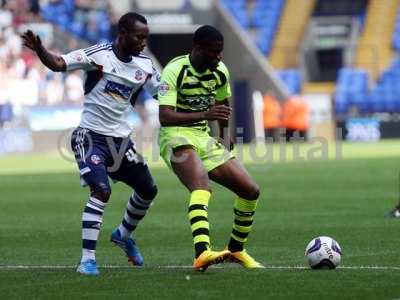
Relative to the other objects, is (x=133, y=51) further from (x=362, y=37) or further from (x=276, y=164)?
(x=362, y=37)

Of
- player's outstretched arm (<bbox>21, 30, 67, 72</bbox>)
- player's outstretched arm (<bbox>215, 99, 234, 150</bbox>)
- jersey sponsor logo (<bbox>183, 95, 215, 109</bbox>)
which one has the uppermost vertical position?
player's outstretched arm (<bbox>21, 30, 67, 72</bbox>)

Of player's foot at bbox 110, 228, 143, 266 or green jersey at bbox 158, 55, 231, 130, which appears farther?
player's foot at bbox 110, 228, 143, 266

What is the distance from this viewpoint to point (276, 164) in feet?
91.2

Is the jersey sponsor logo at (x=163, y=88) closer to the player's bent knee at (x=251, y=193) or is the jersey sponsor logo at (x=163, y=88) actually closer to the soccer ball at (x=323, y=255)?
the player's bent knee at (x=251, y=193)

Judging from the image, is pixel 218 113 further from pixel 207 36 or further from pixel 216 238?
pixel 216 238

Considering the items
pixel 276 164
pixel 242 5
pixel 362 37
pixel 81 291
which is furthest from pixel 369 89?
pixel 81 291

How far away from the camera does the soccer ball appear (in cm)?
938

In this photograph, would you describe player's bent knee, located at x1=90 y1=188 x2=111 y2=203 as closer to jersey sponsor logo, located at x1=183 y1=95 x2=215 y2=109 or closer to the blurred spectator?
jersey sponsor logo, located at x1=183 y1=95 x2=215 y2=109

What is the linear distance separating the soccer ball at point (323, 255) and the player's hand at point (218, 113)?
128cm

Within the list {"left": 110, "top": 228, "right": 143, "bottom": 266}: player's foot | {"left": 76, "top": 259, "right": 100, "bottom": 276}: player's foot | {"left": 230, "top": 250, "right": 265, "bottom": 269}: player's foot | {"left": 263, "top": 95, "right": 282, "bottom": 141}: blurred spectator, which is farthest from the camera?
{"left": 263, "top": 95, "right": 282, "bottom": 141}: blurred spectator

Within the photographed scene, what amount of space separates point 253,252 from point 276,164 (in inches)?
653

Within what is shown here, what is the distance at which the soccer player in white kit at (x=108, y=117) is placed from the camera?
9422mm

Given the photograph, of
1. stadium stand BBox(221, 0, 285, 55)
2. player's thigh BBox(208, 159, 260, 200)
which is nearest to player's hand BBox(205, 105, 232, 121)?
player's thigh BBox(208, 159, 260, 200)

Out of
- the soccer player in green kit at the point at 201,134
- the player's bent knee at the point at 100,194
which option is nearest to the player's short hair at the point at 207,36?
the soccer player in green kit at the point at 201,134
